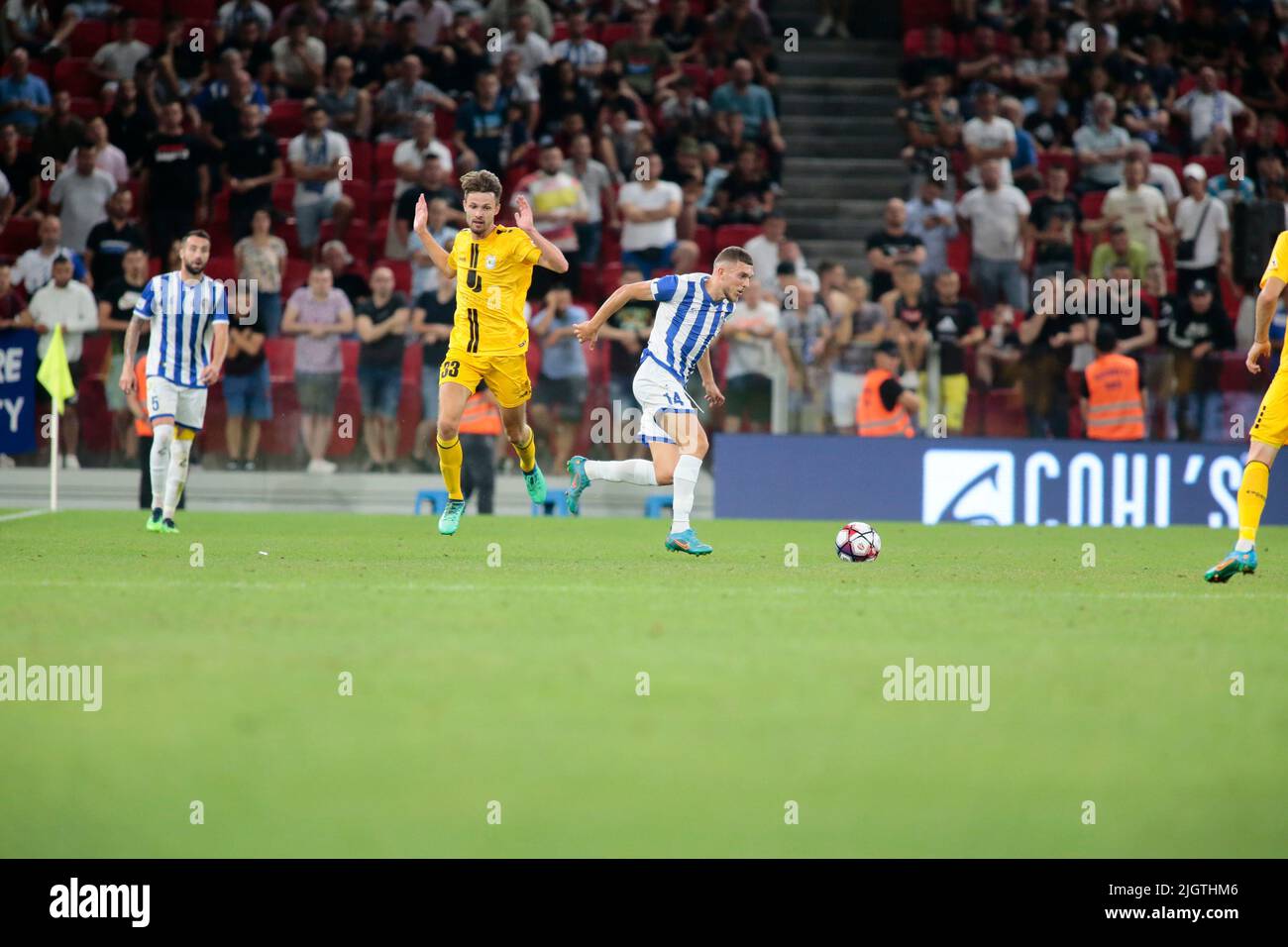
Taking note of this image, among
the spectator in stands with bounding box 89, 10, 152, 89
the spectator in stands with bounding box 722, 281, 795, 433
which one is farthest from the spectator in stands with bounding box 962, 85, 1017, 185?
the spectator in stands with bounding box 89, 10, 152, 89

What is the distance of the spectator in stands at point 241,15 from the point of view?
2102cm

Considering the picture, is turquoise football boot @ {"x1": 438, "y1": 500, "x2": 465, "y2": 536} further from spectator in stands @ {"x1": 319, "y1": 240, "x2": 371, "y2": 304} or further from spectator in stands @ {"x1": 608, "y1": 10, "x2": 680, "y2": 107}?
spectator in stands @ {"x1": 608, "y1": 10, "x2": 680, "y2": 107}

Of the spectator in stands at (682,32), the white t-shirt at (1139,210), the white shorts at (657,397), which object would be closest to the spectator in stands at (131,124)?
the spectator in stands at (682,32)

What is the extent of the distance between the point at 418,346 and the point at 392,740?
1142 cm

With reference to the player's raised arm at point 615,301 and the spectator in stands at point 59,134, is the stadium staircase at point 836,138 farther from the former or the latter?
the player's raised arm at point 615,301

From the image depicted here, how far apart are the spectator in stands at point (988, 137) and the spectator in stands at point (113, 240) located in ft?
31.4

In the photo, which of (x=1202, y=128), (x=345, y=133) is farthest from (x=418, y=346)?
(x=1202, y=128)

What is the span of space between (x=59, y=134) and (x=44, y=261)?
282 centimetres

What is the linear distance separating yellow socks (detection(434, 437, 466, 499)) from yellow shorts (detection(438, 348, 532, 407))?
43 cm

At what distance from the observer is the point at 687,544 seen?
1112 cm

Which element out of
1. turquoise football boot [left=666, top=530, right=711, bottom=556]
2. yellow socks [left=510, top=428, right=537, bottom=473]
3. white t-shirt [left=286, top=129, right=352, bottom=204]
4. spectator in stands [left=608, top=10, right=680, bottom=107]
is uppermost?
spectator in stands [left=608, top=10, right=680, bottom=107]

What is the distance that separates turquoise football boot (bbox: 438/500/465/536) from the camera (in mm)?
11797

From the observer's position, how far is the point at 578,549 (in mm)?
11586

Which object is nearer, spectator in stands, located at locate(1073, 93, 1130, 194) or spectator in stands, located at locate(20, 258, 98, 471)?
spectator in stands, located at locate(20, 258, 98, 471)
